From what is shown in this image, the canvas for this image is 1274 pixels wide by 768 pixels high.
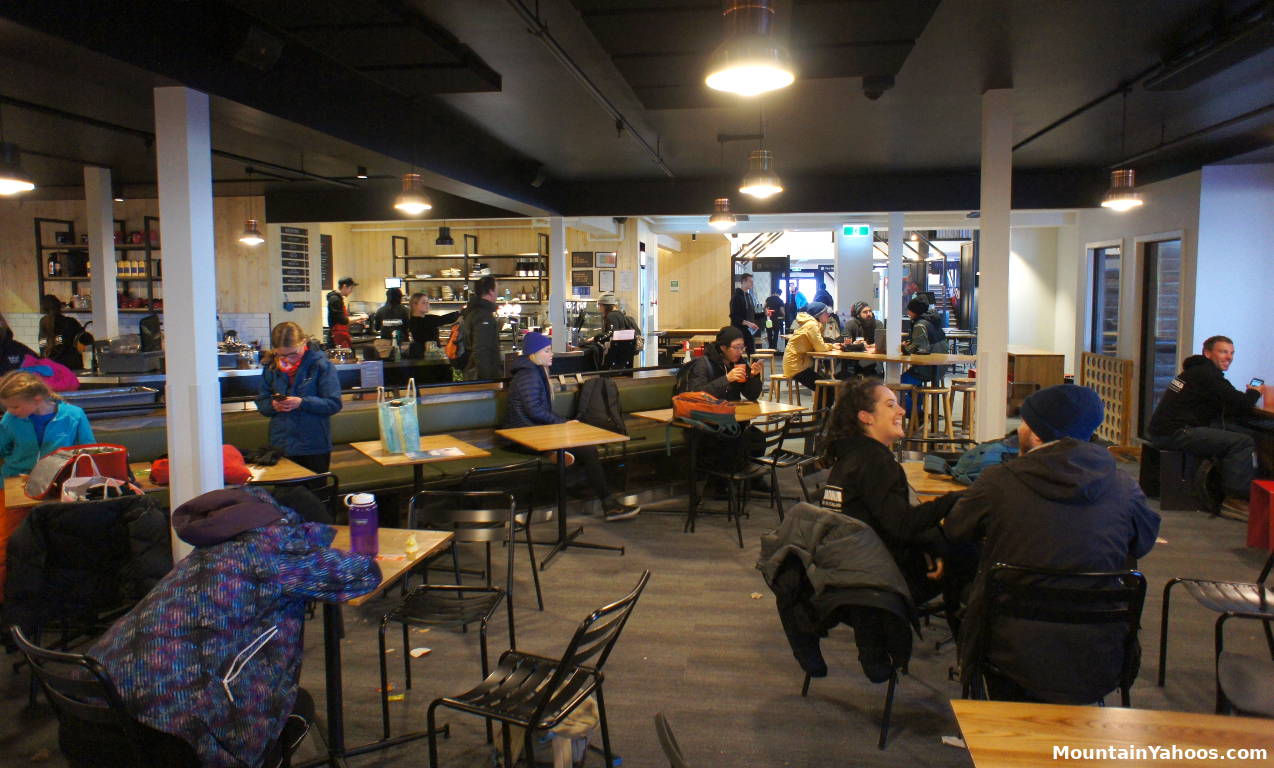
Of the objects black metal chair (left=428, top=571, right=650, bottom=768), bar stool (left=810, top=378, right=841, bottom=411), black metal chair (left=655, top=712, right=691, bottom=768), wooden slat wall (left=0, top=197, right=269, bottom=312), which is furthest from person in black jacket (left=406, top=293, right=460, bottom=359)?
black metal chair (left=655, top=712, right=691, bottom=768)

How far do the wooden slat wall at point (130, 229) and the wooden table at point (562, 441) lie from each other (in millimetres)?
→ 8089

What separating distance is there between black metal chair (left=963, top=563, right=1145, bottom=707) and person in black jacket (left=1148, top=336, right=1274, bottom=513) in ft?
16.0

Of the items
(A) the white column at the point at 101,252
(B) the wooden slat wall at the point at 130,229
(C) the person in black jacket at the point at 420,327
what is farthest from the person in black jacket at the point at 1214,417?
(B) the wooden slat wall at the point at 130,229

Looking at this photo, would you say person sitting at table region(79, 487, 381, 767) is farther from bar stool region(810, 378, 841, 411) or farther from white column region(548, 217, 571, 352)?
white column region(548, 217, 571, 352)

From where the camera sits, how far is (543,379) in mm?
6344

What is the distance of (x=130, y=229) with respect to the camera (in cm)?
1218

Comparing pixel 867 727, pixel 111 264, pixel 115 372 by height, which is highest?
pixel 111 264

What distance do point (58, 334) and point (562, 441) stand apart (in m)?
7.15

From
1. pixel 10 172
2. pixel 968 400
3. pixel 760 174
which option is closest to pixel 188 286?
pixel 10 172

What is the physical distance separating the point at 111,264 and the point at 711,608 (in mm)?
8255

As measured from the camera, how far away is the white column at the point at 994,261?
254 inches

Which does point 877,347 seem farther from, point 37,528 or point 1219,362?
point 37,528

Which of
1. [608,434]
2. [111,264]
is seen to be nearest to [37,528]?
[608,434]

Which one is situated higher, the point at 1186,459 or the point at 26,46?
the point at 26,46
